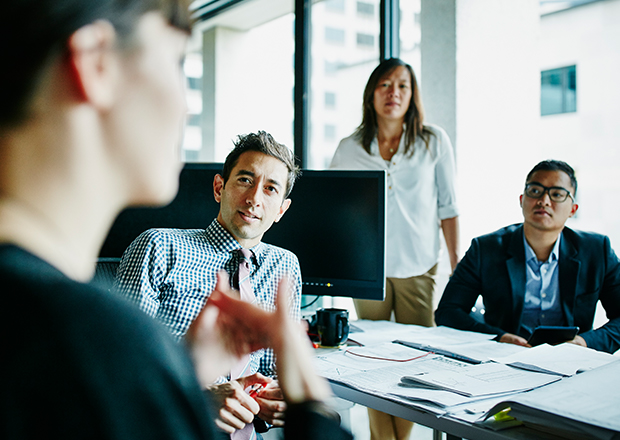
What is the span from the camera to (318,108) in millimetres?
3531

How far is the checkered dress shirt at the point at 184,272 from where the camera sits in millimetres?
1398

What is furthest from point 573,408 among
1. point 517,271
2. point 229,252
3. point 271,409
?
point 517,271

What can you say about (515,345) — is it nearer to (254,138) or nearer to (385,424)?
(385,424)

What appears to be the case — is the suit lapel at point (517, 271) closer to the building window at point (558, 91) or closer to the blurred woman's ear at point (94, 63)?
the building window at point (558, 91)

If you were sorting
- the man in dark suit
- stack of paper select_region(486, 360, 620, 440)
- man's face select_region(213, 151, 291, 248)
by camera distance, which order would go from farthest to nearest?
1. the man in dark suit
2. man's face select_region(213, 151, 291, 248)
3. stack of paper select_region(486, 360, 620, 440)

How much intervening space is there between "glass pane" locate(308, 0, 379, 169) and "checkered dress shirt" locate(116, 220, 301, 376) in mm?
1886

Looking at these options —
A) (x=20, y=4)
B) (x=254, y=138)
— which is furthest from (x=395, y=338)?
(x=20, y=4)

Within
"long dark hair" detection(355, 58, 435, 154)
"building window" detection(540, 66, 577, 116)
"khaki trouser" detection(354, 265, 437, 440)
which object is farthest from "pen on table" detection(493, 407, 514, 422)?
"building window" detection(540, 66, 577, 116)

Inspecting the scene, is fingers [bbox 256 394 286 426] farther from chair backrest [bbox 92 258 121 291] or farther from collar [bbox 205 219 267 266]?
chair backrest [bbox 92 258 121 291]

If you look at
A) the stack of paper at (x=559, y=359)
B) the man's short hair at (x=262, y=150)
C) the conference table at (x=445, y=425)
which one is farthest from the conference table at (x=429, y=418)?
the man's short hair at (x=262, y=150)

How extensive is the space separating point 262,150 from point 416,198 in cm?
98

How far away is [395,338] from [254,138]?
30.0 inches

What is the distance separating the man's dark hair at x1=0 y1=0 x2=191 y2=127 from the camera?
31cm

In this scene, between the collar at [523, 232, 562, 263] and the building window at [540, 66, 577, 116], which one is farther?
the building window at [540, 66, 577, 116]
